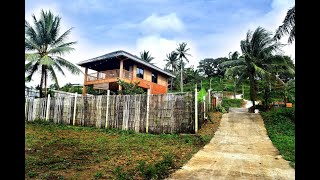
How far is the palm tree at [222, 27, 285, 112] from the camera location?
20597mm

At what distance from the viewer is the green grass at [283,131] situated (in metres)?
8.87

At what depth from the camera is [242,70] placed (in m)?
22.4

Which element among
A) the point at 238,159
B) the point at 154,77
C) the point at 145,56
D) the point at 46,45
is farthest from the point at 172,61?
the point at 238,159

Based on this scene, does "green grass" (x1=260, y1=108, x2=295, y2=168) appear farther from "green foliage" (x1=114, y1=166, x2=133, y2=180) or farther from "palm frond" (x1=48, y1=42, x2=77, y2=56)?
"palm frond" (x1=48, y1=42, x2=77, y2=56)

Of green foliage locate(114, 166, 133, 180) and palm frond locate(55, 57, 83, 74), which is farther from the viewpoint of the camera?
palm frond locate(55, 57, 83, 74)

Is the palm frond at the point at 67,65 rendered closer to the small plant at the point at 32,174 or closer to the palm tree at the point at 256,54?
the palm tree at the point at 256,54

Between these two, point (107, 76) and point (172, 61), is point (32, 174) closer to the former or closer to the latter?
point (107, 76)

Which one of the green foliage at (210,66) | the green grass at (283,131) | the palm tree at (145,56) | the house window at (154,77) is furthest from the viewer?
the green foliage at (210,66)

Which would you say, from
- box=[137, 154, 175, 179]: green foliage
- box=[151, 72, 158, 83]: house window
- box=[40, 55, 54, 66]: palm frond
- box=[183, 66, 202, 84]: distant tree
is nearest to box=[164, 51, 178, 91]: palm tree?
box=[183, 66, 202, 84]: distant tree

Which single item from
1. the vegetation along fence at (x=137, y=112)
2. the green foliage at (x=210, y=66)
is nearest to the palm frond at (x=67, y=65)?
the vegetation along fence at (x=137, y=112)

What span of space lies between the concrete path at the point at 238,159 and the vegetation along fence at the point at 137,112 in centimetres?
168

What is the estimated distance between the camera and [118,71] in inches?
925
